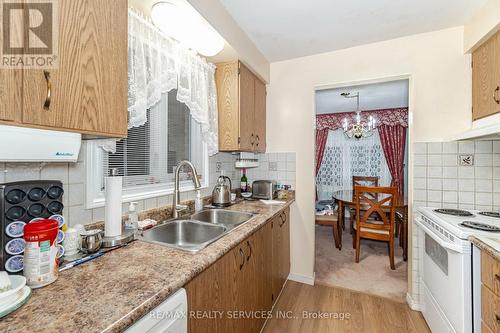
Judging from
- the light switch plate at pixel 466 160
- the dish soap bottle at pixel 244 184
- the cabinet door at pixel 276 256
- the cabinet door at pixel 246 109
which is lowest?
the cabinet door at pixel 276 256

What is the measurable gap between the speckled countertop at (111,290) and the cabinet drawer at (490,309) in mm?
1287

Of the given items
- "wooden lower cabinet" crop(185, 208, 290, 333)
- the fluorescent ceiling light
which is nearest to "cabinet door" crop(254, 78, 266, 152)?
the fluorescent ceiling light

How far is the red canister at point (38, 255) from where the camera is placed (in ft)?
2.33

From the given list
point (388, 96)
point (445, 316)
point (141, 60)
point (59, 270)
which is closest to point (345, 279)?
point (445, 316)

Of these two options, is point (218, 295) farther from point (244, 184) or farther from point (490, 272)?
point (244, 184)

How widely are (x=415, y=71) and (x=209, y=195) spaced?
214 centimetres

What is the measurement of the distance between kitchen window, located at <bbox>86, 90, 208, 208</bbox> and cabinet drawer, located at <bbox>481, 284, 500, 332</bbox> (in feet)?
6.20

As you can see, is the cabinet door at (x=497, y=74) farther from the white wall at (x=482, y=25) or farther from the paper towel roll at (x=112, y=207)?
the paper towel roll at (x=112, y=207)

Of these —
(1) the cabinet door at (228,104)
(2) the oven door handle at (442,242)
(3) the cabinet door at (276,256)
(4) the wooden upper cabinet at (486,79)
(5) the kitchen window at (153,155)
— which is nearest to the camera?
(5) the kitchen window at (153,155)

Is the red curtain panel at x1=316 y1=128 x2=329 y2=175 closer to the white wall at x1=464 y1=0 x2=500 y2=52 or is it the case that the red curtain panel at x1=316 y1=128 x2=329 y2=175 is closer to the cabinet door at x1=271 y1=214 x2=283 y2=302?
the white wall at x1=464 y1=0 x2=500 y2=52

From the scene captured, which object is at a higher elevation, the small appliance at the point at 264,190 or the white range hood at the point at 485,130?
the white range hood at the point at 485,130

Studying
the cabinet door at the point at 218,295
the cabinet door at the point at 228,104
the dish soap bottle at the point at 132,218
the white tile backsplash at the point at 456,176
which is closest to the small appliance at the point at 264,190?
the cabinet door at the point at 228,104

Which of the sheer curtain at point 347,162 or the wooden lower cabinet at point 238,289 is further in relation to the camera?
the sheer curtain at point 347,162

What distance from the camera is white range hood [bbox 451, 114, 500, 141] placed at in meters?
1.25
